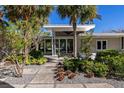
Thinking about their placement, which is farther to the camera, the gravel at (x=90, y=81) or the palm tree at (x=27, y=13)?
the palm tree at (x=27, y=13)

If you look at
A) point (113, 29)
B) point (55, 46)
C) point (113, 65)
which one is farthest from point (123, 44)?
point (113, 29)

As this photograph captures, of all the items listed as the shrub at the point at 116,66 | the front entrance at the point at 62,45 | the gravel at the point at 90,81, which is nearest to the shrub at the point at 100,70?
the shrub at the point at 116,66

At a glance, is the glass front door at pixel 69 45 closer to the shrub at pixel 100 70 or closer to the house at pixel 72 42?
the house at pixel 72 42

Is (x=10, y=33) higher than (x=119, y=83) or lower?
higher

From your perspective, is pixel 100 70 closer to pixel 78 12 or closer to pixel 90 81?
pixel 90 81

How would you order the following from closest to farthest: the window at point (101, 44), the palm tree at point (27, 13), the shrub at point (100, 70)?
1. the shrub at point (100, 70)
2. the palm tree at point (27, 13)
3. the window at point (101, 44)

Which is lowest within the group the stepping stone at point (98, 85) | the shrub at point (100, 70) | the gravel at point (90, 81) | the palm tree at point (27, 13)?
the gravel at point (90, 81)

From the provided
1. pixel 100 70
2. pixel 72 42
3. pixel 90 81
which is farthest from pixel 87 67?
pixel 72 42
